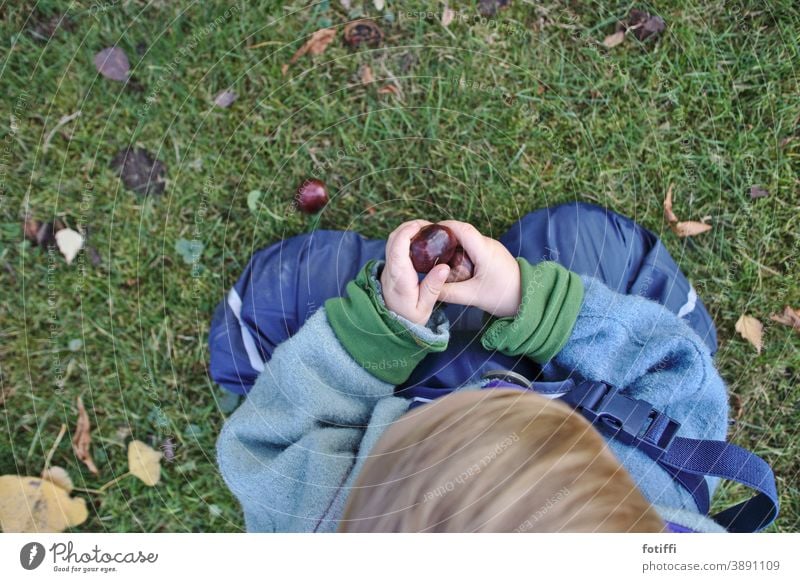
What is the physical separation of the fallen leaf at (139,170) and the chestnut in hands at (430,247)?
49cm

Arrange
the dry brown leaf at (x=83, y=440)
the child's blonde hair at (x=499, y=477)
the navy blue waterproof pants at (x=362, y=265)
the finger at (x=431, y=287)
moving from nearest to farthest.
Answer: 1. the child's blonde hair at (x=499, y=477)
2. the finger at (x=431, y=287)
3. the navy blue waterproof pants at (x=362, y=265)
4. the dry brown leaf at (x=83, y=440)

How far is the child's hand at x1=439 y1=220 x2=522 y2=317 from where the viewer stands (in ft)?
2.63

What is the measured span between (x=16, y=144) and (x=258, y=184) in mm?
398

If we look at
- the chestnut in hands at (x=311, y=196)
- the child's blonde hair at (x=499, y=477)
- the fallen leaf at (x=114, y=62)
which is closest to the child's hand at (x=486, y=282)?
the child's blonde hair at (x=499, y=477)

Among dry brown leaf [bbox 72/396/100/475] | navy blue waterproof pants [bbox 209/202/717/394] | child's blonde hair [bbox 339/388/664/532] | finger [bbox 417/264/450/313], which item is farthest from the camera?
dry brown leaf [bbox 72/396/100/475]

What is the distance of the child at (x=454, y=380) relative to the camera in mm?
654

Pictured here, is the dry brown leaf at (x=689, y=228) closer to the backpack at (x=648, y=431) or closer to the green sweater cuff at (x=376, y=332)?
the backpack at (x=648, y=431)

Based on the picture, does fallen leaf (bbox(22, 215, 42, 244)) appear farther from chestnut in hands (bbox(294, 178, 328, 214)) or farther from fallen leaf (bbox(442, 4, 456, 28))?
fallen leaf (bbox(442, 4, 456, 28))

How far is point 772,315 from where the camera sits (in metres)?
1.01

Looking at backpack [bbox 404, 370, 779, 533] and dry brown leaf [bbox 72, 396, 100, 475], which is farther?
dry brown leaf [bbox 72, 396, 100, 475]

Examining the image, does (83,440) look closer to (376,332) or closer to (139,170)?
(139,170)

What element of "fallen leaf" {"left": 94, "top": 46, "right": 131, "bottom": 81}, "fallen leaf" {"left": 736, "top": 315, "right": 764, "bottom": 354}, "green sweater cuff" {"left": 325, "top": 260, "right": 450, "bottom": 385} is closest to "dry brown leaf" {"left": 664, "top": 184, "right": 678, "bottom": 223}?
"fallen leaf" {"left": 736, "top": 315, "right": 764, "bottom": 354}

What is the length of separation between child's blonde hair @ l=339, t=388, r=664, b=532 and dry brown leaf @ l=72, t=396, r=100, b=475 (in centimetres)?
54
